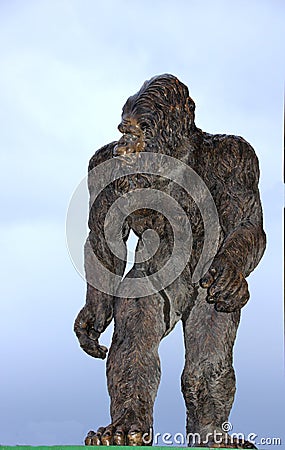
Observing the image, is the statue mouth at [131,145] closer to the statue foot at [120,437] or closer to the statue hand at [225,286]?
the statue hand at [225,286]

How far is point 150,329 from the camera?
159cm

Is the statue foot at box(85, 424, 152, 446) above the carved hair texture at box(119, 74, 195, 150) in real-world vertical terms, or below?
below

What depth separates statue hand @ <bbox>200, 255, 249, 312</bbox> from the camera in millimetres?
1494

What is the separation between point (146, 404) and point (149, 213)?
0.26m

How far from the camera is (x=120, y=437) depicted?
4.87 feet

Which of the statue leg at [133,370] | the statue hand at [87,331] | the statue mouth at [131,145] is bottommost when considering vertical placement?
the statue leg at [133,370]

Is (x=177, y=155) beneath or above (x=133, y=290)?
above

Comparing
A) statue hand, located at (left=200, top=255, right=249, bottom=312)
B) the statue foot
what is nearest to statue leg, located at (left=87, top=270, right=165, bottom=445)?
the statue foot

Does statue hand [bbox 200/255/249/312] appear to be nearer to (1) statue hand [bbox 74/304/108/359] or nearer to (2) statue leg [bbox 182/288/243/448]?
(2) statue leg [bbox 182/288/243/448]

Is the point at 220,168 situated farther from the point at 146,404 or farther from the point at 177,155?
the point at 146,404

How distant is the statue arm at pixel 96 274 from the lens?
1.64 meters

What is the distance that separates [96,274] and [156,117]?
0.24 metres

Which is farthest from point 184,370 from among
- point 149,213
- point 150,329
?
point 149,213

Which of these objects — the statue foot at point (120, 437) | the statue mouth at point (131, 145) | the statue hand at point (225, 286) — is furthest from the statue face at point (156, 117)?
the statue foot at point (120, 437)
